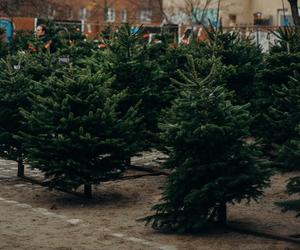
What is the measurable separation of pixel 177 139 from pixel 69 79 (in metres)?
2.90

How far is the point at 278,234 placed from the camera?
1099 cm

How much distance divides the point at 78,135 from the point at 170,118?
7.12ft

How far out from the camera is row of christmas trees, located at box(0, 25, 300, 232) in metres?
11.3

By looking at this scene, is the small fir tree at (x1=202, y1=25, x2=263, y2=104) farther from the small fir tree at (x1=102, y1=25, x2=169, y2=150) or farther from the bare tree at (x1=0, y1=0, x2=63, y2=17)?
the bare tree at (x1=0, y1=0, x2=63, y2=17)

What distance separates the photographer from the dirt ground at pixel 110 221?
35.1ft

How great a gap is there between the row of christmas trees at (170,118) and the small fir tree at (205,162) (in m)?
0.01

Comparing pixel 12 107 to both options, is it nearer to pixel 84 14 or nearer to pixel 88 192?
pixel 88 192

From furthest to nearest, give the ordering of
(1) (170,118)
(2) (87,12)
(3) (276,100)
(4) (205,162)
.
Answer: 1. (2) (87,12)
2. (3) (276,100)
3. (1) (170,118)
4. (4) (205,162)

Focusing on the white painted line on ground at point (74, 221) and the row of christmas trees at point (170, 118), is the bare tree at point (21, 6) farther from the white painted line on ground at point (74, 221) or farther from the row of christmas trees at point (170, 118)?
the white painted line on ground at point (74, 221)

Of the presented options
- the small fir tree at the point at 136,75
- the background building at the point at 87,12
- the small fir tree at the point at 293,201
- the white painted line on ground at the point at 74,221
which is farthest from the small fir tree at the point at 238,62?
the background building at the point at 87,12

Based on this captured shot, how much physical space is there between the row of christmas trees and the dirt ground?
1.05 feet

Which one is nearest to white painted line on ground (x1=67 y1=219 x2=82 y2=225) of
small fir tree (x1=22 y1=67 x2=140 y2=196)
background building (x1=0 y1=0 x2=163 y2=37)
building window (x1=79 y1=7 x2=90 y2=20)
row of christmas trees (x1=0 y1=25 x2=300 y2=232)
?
row of christmas trees (x1=0 y1=25 x2=300 y2=232)

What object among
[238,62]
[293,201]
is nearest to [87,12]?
[238,62]

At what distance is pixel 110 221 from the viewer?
1221 centimetres
